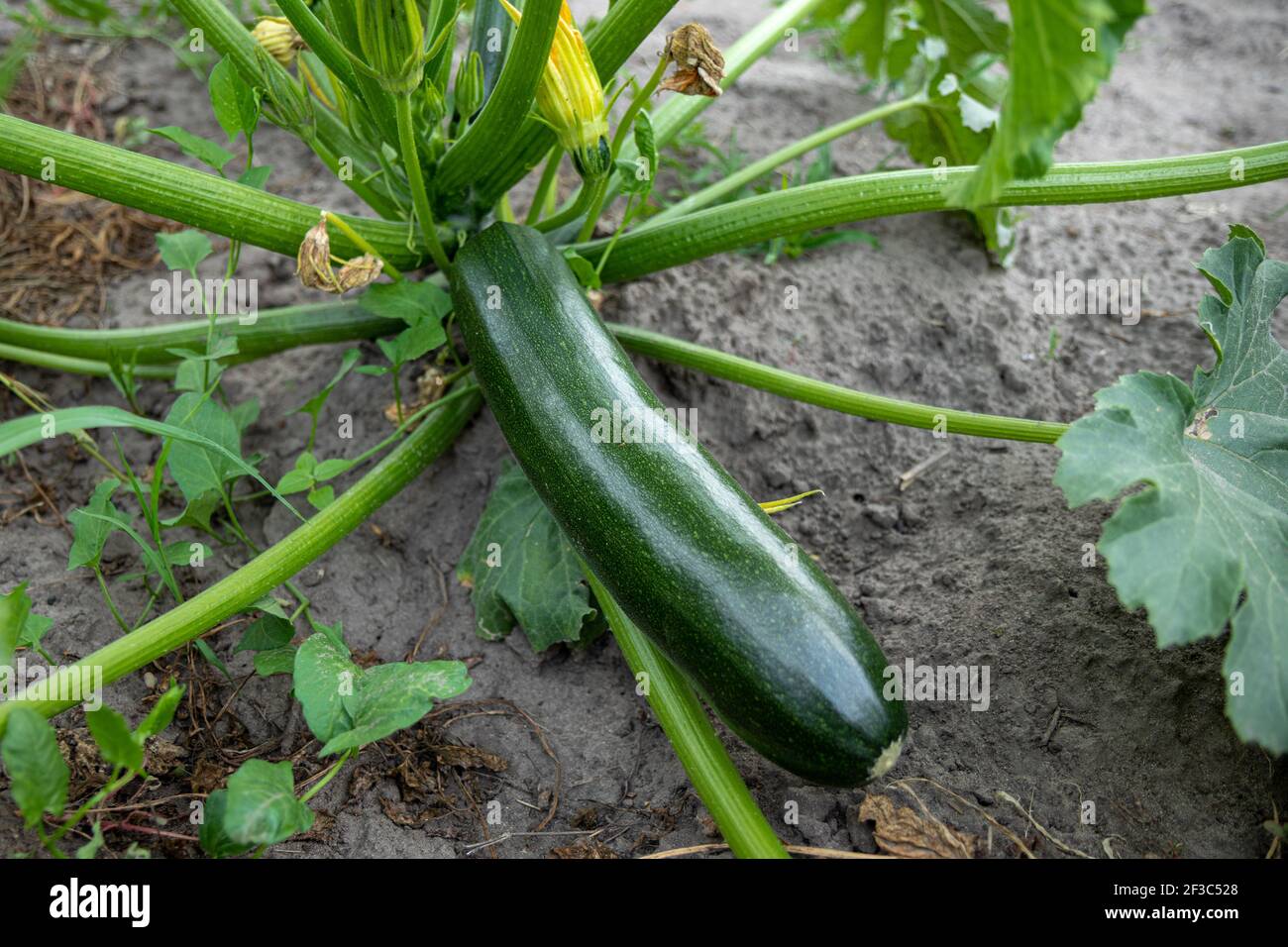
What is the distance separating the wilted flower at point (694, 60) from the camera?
6.19ft

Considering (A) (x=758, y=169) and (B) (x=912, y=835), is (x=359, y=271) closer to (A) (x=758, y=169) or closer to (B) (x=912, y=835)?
(A) (x=758, y=169)

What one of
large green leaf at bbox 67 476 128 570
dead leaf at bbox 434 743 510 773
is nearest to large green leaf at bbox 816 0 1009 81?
dead leaf at bbox 434 743 510 773

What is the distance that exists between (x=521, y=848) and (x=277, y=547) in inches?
26.5

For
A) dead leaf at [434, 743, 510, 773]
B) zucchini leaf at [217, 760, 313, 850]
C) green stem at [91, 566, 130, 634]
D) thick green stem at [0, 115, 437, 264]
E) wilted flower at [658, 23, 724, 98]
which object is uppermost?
wilted flower at [658, 23, 724, 98]

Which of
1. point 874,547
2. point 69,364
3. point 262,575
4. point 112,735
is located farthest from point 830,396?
point 69,364

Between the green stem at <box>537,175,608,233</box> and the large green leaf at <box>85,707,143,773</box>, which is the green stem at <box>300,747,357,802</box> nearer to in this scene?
the large green leaf at <box>85,707,143,773</box>

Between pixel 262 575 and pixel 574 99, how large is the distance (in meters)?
1.01

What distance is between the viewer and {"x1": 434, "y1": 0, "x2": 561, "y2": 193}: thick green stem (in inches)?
66.2

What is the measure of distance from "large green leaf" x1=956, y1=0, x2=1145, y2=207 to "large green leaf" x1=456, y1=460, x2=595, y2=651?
1103mm

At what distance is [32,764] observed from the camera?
1301 millimetres

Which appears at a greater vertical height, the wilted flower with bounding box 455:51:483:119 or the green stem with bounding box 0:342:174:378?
the wilted flower with bounding box 455:51:483:119

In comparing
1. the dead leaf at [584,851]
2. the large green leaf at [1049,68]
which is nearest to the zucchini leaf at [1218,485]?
the large green leaf at [1049,68]
